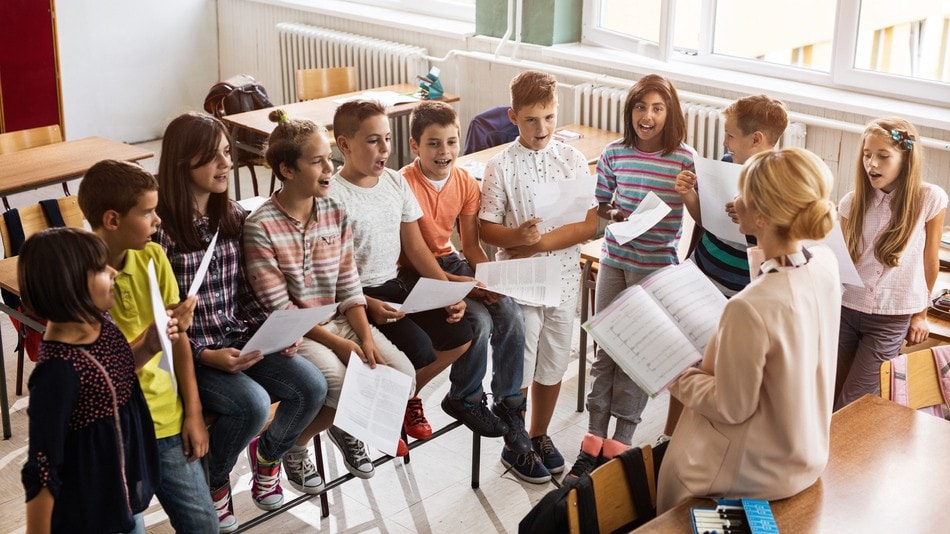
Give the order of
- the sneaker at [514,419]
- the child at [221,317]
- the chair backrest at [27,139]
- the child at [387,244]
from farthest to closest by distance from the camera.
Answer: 1. the chair backrest at [27,139]
2. the sneaker at [514,419]
3. the child at [387,244]
4. the child at [221,317]

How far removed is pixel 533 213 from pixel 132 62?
5.56 metres

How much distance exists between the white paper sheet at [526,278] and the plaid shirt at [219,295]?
73cm

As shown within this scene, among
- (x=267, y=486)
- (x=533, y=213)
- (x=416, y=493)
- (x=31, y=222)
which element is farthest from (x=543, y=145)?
(x=31, y=222)

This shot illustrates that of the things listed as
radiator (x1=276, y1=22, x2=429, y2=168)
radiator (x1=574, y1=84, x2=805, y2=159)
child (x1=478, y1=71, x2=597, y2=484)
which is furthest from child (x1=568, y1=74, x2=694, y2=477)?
radiator (x1=276, y1=22, x2=429, y2=168)

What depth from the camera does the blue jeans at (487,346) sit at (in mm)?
2984

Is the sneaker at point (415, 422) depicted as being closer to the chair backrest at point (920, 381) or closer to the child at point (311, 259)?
the child at point (311, 259)

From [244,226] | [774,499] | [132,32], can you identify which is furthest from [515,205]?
[132,32]

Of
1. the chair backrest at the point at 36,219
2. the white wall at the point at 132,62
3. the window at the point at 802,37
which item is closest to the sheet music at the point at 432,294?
the chair backrest at the point at 36,219

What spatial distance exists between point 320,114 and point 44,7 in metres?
2.46

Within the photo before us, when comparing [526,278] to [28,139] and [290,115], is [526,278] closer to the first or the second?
[290,115]

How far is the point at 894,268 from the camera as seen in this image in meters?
2.88

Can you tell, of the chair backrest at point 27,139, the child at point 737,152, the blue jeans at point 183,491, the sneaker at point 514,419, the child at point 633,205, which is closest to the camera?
the blue jeans at point 183,491

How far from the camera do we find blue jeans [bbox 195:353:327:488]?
2430mm

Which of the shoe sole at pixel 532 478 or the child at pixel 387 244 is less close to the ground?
the child at pixel 387 244
